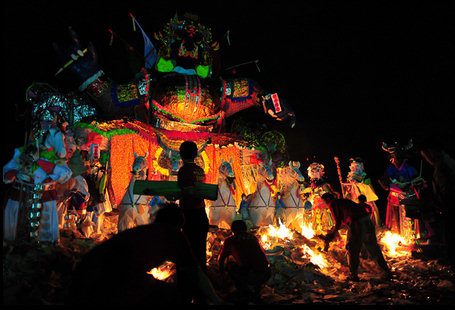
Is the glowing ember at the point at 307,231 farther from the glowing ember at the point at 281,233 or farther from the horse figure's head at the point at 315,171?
the horse figure's head at the point at 315,171

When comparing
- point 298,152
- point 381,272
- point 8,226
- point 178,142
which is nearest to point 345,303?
point 381,272

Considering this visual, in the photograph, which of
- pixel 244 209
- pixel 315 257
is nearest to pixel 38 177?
pixel 315 257

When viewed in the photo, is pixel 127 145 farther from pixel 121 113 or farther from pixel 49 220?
pixel 49 220

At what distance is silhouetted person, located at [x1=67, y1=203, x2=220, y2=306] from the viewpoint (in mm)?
2680

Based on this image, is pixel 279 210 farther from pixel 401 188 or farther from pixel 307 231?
pixel 401 188

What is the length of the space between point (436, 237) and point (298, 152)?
8.31 m

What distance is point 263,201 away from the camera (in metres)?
9.96

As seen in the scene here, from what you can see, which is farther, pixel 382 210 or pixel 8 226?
pixel 382 210

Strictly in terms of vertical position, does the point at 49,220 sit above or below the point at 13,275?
above

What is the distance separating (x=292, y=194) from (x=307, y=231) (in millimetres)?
1318

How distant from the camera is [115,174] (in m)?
9.15

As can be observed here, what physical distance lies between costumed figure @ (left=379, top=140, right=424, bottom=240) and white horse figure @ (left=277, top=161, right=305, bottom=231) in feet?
7.61

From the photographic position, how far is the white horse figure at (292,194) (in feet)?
34.0

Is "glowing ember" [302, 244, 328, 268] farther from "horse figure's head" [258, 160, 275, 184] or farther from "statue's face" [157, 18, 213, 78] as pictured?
"statue's face" [157, 18, 213, 78]
